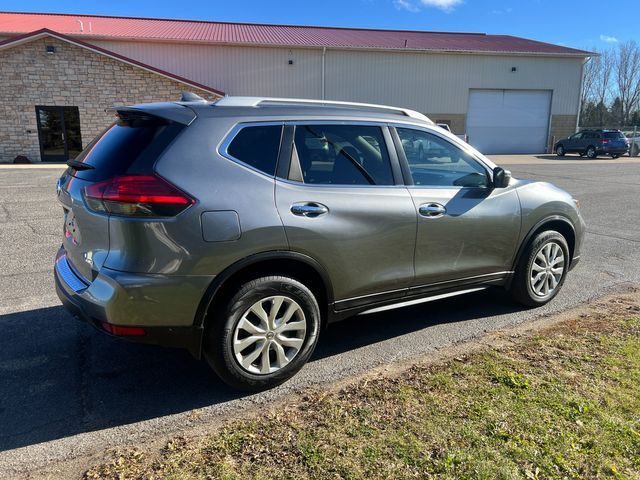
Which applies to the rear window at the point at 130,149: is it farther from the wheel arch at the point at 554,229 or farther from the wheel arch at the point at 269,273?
the wheel arch at the point at 554,229

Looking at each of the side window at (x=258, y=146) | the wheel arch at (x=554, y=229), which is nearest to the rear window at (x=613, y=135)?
the wheel arch at (x=554, y=229)

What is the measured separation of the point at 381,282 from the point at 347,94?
28791 millimetres

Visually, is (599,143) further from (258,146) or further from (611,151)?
(258,146)

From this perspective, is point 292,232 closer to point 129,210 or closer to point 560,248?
point 129,210

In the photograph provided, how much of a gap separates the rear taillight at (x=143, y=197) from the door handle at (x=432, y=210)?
175 cm

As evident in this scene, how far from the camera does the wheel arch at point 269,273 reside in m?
2.95

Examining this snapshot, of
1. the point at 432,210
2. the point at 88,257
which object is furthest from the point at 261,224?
the point at 432,210

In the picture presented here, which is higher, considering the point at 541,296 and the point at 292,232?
the point at 292,232

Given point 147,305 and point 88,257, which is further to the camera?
point 88,257

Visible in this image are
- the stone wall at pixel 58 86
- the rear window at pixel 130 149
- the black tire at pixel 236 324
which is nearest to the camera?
the rear window at pixel 130 149

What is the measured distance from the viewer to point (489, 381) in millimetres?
3291

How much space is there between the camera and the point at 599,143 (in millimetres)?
29844

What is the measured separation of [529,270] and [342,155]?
86.2 inches

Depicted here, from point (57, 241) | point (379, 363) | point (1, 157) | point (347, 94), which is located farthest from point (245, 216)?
point (347, 94)
